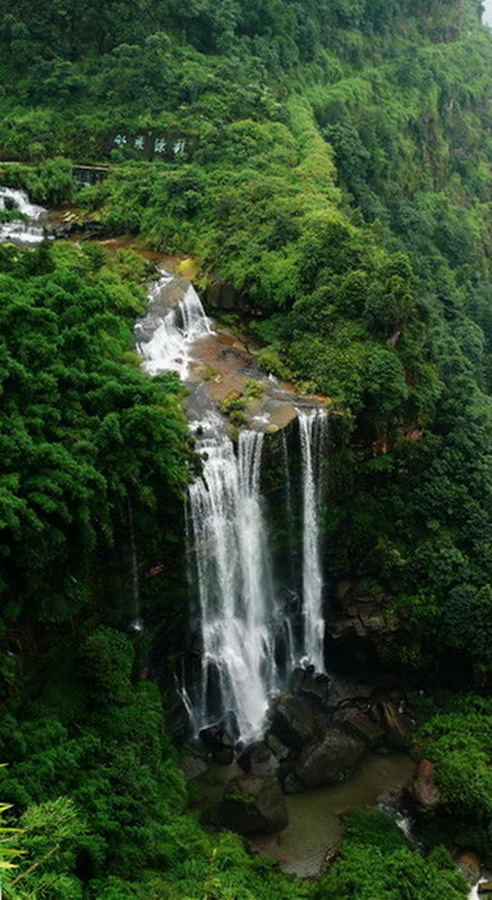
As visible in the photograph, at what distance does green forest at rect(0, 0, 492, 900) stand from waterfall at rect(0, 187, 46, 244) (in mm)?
802

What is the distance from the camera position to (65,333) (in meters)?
15.6

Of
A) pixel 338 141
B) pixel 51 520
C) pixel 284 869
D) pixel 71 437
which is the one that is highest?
pixel 338 141

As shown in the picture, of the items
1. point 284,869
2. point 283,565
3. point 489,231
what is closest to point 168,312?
point 283,565

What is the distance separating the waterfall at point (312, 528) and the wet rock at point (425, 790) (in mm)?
4034

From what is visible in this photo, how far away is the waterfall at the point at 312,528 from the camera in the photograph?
19188mm

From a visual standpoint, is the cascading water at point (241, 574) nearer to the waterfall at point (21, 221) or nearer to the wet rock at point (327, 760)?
the wet rock at point (327, 760)

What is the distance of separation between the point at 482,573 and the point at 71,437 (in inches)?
472

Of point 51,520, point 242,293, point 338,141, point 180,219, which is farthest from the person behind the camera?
point 338,141

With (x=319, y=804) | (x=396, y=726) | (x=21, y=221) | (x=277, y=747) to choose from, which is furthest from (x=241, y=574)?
(x=21, y=221)

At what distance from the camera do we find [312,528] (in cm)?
1989

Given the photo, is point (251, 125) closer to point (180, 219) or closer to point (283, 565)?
point (180, 219)

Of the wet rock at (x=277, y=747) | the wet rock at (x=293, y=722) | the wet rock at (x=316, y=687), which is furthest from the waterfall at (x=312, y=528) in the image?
the wet rock at (x=277, y=747)

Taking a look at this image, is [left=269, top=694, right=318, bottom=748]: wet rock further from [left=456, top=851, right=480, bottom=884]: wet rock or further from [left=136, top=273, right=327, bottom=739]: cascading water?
[left=456, top=851, right=480, bottom=884]: wet rock

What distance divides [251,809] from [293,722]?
9.02 ft
